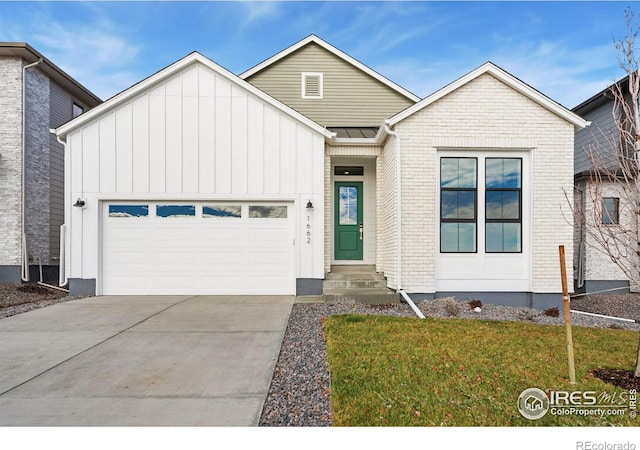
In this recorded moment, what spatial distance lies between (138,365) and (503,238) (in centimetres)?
776

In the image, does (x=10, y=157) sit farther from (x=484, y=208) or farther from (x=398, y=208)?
(x=484, y=208)

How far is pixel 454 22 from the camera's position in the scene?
926 centimetres

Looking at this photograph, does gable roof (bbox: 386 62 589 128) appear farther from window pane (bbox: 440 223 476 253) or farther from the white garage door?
the white garage door

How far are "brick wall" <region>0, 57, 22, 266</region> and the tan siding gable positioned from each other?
723 centimetres

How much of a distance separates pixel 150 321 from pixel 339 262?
16.7ft

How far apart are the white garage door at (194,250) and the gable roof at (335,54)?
19.4ft

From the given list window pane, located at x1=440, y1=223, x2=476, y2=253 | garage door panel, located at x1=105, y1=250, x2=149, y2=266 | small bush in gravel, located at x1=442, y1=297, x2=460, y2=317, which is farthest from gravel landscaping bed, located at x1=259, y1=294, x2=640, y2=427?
Result: garage door panel, located at x1=105, y1=250, x2=149, y2=266

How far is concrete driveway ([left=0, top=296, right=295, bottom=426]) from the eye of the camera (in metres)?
3.14

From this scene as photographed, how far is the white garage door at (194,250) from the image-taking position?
9.24 metres

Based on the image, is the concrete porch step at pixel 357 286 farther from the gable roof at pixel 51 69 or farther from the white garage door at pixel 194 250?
the gable roof at pixel 51 69

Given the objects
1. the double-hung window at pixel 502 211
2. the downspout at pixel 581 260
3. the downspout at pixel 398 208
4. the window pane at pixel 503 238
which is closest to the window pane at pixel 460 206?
the double-hung window at pixel 502 211

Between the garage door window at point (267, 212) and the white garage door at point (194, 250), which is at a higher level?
the garage door window at point (267, 212)
